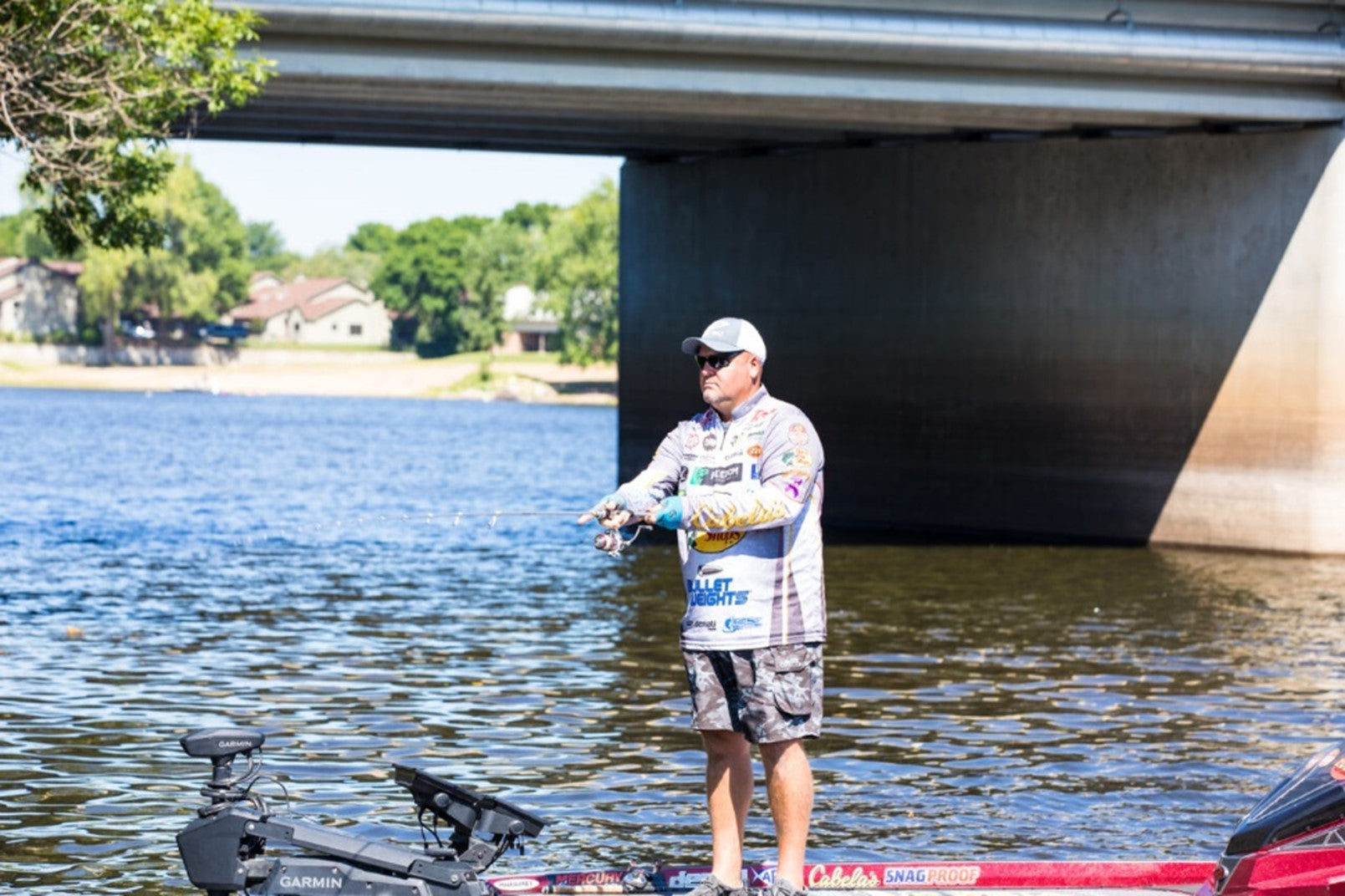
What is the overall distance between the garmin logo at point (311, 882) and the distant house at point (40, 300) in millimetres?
136257

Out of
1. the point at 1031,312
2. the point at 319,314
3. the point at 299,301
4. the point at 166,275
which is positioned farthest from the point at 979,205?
the point at 299,301

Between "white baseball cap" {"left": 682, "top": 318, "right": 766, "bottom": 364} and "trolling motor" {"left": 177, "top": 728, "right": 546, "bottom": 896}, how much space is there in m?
1.67

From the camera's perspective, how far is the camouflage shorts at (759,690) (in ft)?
23.4

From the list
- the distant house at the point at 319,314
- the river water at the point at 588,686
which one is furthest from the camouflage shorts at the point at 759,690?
the distant house at the point at 319,314

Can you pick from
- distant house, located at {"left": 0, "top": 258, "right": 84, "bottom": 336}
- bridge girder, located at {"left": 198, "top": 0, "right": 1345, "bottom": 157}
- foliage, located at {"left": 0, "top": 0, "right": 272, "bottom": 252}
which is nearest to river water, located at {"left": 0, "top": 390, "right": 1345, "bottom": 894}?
foliage, located at {"left": 0, "top": 0, "right": 272, "bottom": 252}

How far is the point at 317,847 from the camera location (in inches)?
259

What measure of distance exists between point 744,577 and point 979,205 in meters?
23.2

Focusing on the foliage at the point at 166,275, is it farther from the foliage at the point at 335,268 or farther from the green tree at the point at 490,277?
→ the foliage at the point at 335,268

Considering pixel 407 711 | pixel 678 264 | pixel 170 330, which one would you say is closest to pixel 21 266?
pixel 170 330

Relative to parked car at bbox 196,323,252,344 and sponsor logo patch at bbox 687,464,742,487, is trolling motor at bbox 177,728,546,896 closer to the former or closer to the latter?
sponsor logo patch at bbox 687,464,742,487

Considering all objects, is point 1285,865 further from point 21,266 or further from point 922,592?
point 21,266

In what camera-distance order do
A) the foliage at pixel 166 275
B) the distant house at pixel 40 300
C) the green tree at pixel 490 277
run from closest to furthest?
the foliage at pixel 166 275 → the distant house at pixel 40 300 → the green tree at pixel 490 277

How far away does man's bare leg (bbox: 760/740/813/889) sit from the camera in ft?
23.8

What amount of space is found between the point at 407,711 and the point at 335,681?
4.99 ft
